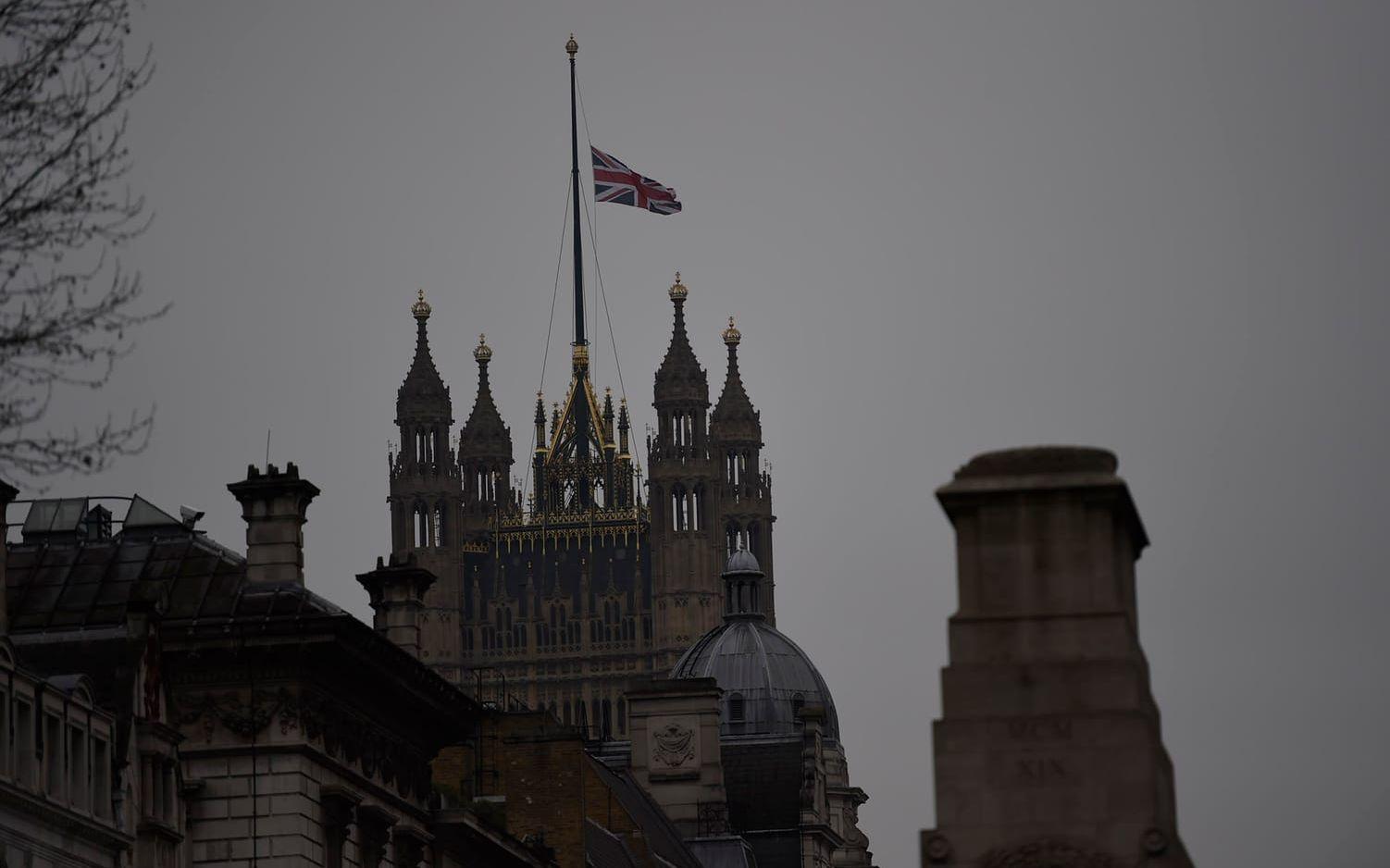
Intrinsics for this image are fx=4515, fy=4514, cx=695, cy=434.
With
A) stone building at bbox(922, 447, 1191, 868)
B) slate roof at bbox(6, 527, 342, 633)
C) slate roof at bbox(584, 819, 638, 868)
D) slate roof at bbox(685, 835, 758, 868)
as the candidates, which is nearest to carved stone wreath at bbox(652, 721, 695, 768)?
slate roof at bbox(685, 835, 758, 868)

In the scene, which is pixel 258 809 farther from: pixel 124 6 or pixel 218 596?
pixel 124 6

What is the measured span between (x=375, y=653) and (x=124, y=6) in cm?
2789

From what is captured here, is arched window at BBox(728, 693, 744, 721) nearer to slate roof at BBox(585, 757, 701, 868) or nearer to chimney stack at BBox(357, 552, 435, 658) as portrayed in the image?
slate roof at BBox(585, 757, 701, 868)

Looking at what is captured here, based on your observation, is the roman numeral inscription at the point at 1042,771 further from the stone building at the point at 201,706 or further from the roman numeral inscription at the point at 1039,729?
the stone building at the point at 201,706

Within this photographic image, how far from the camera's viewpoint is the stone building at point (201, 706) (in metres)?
58.7

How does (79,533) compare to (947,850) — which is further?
(79,533)

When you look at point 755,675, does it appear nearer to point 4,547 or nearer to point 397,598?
point 397,598

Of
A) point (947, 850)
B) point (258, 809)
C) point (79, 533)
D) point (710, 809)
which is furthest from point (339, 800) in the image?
point (710, 809)

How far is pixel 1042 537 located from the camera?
42625 mm

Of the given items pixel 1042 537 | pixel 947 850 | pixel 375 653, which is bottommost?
pixel 947 850

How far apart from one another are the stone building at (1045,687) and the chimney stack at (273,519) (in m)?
27.7

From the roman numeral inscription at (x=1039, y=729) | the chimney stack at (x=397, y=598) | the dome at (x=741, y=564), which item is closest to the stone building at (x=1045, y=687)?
the roman numeral inscription at (x=1039, y=729)

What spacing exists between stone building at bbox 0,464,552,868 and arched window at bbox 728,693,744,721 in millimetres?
90371

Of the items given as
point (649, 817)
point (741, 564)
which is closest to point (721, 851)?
point (649, 817)
